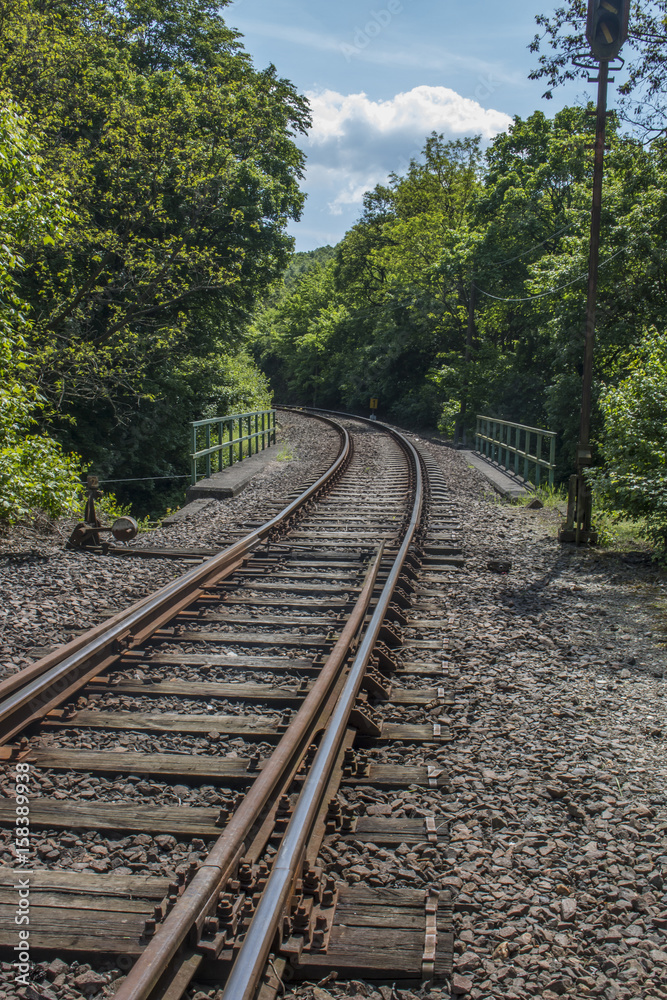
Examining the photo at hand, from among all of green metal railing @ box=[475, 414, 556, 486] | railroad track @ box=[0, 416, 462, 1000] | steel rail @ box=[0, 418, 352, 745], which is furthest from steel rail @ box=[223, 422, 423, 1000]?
green metal railing @ box=[475, 414, 556, 486]

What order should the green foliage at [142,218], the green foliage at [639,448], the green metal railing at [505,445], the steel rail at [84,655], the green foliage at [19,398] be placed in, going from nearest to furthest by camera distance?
the steel rail at [84,655] → the green foliage at [19,398] → the green foliage at [639,448] → the green foliage at [142,218] → the green metal railing at [505,445]

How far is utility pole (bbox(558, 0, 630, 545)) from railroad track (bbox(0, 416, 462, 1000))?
3893mm

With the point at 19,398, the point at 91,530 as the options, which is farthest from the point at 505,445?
the point at 19,398

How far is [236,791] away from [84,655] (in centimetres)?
157

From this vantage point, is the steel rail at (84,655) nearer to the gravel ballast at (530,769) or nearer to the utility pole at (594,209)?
the gravel ballast at (530,769)

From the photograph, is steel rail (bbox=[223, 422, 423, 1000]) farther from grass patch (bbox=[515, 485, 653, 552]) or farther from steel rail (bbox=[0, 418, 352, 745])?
grass patch (bbox=[515, 485, 653, 552])

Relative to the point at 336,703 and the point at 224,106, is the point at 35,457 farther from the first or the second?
the point at 224,106

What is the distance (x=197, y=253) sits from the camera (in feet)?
53.8

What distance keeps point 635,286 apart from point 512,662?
1441cm

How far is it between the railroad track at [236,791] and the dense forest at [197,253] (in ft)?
11.9

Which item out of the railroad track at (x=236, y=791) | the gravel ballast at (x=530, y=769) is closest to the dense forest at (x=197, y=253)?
the gravel ballast at (x=530, y=769)

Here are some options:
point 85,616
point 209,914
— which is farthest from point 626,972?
point 85,616

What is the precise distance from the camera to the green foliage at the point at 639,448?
773 centimetres

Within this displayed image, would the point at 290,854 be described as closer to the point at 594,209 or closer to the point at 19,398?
the point at 19,398
